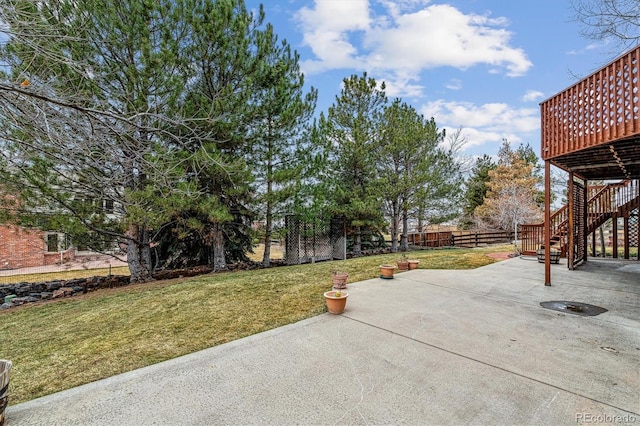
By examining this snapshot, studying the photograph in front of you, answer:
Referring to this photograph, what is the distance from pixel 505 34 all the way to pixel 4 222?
46.7 feet

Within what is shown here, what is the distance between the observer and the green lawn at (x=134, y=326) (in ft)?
9.37

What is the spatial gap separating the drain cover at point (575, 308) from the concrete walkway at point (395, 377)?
0.47ft

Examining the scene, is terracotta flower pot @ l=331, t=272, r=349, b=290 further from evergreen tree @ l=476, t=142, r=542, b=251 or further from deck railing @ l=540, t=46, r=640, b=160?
evergreen tree @ l=476, t=142, r=542, b=251

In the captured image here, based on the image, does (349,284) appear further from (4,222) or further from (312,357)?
(4,222)

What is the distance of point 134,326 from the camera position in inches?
161

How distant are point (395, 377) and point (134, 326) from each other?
358 centimetres

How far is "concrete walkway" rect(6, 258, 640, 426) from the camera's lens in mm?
2070

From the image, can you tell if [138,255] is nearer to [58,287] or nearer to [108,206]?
[108,206]

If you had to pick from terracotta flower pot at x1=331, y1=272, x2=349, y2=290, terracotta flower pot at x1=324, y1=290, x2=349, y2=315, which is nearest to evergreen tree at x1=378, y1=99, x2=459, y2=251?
terracotta flower pot at x1=331, y1=272, x2=349, y2=290

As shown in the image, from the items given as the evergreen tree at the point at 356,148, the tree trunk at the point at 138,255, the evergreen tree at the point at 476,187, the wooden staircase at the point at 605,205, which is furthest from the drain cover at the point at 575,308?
the evergreen tree at the point at 476,187

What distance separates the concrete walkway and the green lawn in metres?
0.35

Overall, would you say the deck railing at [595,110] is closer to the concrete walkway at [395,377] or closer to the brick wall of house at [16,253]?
the concrete walkway at [395,377]

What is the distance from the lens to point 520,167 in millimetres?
19672

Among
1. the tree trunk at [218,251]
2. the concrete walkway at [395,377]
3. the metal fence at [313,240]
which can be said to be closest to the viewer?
the concrete walkway at [395,377]
